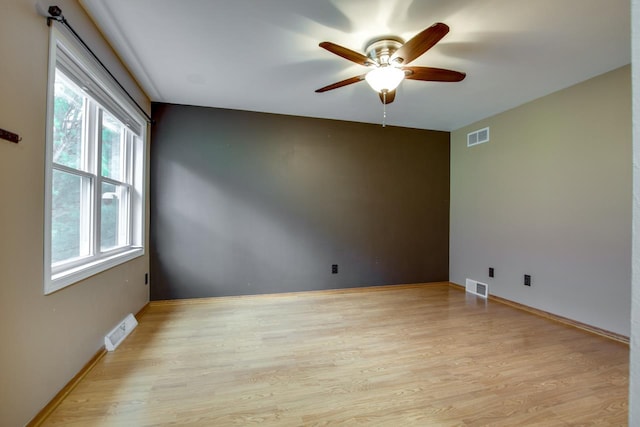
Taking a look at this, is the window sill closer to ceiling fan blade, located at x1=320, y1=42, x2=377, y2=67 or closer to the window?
the window

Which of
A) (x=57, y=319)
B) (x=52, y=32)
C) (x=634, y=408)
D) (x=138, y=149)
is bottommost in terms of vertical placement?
(x=57, y=319)

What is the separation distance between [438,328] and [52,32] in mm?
3499

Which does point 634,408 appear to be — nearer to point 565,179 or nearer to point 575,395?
point 575,395

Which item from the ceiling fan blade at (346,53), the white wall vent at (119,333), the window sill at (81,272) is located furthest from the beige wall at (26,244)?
the ceiling fan blade at (346,53)

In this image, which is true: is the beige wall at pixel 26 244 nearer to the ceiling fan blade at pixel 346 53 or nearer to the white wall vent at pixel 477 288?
the ceiling fan blade at pixel 346 53

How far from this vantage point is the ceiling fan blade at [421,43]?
5.06ft

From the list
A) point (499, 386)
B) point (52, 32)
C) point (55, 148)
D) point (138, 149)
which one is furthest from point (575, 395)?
point (138, 149)

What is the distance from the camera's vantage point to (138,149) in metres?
3.04

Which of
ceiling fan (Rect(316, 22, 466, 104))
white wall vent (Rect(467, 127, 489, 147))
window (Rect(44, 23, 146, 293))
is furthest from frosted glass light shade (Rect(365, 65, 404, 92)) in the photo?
white wall vent (Rect(467, 127, 489, 147))

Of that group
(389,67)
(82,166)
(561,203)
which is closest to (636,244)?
(389,67)

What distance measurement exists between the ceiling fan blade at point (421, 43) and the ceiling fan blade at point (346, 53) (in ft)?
0.61

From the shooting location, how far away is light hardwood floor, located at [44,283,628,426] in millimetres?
1550

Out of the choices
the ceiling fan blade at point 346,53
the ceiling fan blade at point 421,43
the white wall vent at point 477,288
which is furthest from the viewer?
the white wall vent at point 477,288

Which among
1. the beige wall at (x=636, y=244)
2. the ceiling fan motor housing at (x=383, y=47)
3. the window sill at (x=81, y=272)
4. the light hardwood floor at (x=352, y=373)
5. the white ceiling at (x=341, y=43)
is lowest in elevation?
the light hardwood floor at (x=352, y=373)
